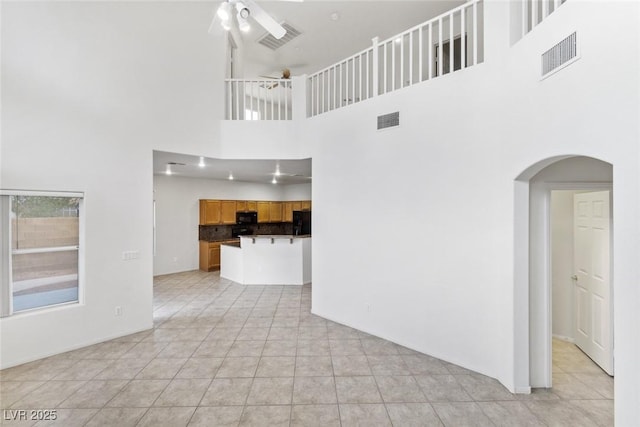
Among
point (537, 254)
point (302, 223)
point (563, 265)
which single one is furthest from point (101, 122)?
point (302, 223)

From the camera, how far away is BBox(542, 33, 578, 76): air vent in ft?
6.48

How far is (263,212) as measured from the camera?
385 inches

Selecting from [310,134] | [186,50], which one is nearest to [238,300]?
[310,134]

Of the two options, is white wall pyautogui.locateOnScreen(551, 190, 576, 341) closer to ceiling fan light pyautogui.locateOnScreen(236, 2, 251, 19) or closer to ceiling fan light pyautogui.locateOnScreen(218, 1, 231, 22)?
ceiling fan light pyautogui.locateOnScreen(236, 2, 251, 19)

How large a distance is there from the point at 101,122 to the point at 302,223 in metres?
6.87

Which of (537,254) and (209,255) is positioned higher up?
(537,254)

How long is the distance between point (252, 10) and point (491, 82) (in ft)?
8.22

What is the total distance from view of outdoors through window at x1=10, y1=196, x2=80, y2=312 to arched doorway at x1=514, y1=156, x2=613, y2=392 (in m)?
5.18

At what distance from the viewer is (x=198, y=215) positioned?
842 cm

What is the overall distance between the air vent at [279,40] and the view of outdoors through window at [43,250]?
4.60m

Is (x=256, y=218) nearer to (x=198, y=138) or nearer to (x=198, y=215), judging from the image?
(x=198, y=215)

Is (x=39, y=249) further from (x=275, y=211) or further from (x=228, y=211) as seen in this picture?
(x=275, y=211)

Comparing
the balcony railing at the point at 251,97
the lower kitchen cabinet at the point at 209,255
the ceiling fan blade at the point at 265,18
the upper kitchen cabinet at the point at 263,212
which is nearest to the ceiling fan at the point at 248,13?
the ceiling fan blade at the point at 265,18

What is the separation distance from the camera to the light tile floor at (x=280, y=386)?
2.39 metres
